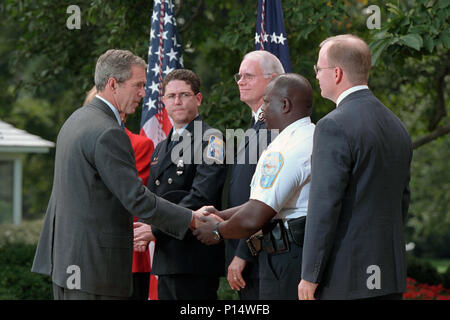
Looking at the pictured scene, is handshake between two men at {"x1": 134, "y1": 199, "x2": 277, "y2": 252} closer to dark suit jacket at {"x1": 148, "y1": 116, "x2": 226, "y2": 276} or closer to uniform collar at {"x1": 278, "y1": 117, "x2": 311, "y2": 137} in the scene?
dark suit jacket at {"x1": 148, "y1": 116, "x2": 226, "y2": 276}

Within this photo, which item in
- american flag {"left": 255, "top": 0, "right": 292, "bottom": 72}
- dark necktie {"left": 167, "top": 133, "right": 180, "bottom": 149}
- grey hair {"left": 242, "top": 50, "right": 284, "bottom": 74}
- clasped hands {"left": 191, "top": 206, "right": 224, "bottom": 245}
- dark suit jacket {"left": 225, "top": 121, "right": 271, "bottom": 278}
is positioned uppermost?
american flag {"left": 255, "top": 0, "right": 292, "bottom": 72}

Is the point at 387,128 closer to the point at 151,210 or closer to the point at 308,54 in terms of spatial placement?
the point at 151,210

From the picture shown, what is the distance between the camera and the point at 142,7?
902 cm

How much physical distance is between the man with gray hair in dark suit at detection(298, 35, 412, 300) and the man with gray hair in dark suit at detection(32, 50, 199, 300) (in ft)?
3.79

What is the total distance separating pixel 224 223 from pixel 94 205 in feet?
2.80

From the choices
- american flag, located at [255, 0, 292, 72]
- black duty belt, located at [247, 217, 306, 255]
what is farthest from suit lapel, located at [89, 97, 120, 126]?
american flag, located at [255, 0, 292, 72]

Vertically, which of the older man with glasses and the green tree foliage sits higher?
the green tree foliage

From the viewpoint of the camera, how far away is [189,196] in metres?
4.67

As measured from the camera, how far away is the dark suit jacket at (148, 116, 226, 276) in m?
4.66

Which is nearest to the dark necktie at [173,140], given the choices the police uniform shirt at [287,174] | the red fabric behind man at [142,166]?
the red fabric behind man at [142,166]

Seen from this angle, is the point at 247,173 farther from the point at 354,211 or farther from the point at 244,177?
the point at 354,211

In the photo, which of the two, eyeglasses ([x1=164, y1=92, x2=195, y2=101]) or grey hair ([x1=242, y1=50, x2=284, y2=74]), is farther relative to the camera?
eyeglasses ([x1=164, y1=92, x2=195, y2=101])
